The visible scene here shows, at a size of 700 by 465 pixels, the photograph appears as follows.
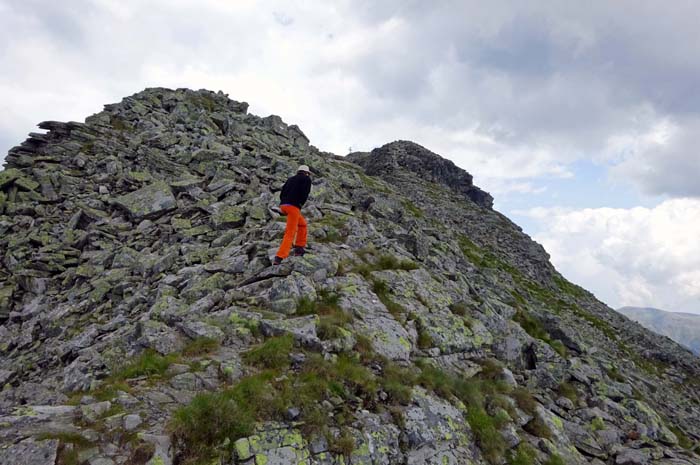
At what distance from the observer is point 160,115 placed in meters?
39.3

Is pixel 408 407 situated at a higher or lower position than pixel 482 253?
lower

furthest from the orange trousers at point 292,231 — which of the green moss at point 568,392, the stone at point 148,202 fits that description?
the green moss at point 568,392

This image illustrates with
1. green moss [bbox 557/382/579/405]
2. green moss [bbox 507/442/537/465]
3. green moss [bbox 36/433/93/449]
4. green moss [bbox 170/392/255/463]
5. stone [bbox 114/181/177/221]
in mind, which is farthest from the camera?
stone [bbox 114/181/177/221]

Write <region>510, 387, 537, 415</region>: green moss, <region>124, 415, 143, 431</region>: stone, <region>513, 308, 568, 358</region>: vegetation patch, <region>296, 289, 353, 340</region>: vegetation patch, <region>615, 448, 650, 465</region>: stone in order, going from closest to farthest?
<region>124, 415, 143, 431</region>: stone, <region>296, 289, 353, 340</region>: vegetation patch, <region>615, 448, 650, 465</region>: stone, <region>510, 387, 537, 415</region>: green moss, <region>513, 308, 568, 358</region>: vegetation patch

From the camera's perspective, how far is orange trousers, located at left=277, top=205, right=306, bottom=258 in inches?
602

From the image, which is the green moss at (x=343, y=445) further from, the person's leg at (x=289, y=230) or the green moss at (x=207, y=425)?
the person's leg at (x=289, y=230)

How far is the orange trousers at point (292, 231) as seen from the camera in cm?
1530

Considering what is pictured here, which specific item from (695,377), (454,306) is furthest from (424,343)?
(695,377)

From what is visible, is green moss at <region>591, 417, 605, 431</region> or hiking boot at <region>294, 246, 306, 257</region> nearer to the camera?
green moss at <region>591, 417, 605, 431</region>

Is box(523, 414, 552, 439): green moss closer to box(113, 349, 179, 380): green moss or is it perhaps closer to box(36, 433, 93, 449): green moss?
box(113, 349, 179, 380): green moss

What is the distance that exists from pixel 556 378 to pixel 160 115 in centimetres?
3992

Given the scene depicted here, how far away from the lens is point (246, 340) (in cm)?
1145

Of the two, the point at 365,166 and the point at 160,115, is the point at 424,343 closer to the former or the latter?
the point at 160,115

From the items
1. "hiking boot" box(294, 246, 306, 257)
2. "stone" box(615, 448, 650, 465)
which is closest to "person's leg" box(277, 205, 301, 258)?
"hiking boot" box(294, 246, 306, 257)
